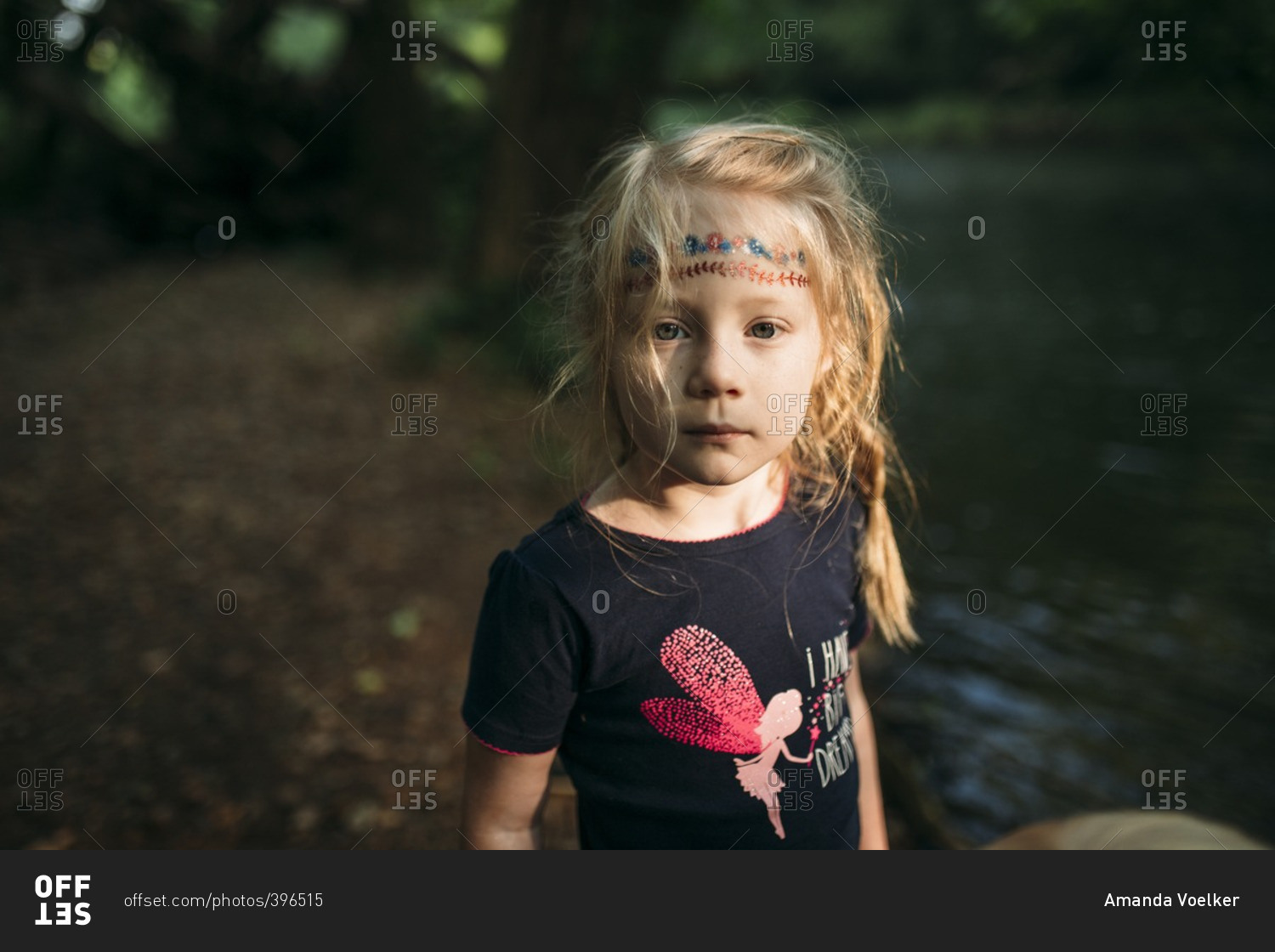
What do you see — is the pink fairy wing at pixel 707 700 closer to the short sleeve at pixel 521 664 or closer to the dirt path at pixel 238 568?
the short sleeve at pixel 521 664

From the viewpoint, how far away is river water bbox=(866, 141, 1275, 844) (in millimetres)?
4074

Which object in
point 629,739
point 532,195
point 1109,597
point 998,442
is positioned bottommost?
point 629,739

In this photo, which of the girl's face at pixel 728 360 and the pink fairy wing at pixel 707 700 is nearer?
the girl's face at pixel 728 360

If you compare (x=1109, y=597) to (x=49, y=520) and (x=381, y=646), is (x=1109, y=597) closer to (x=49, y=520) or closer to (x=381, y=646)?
(x=381, y=646)

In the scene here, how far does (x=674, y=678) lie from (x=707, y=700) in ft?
0.22

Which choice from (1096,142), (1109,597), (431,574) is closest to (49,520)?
(431,574)

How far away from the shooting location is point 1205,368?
7320mm

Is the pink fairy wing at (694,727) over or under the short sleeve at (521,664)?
under

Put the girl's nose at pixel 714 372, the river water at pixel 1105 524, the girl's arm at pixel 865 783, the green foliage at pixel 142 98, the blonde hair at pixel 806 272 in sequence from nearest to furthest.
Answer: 1. the girl's nose at pixel 714 372
2. the blonde hair at pixel 806 272
3. the girl's arm at pixel 865 783
4. the river water at pixel 1105 524
5. the green foliage at pixel 142 98

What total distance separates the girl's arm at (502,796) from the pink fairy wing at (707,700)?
0.66 ft

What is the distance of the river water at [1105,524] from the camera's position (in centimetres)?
407

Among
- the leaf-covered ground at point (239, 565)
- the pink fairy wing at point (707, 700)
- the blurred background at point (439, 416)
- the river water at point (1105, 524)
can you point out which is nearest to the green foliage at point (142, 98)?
the blurred background at point (439, 416)

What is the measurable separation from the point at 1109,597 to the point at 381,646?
373cm

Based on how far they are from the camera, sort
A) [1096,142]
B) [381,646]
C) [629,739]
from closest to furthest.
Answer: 1. [629,739]
2. [381,646]
3. [1096,142]
